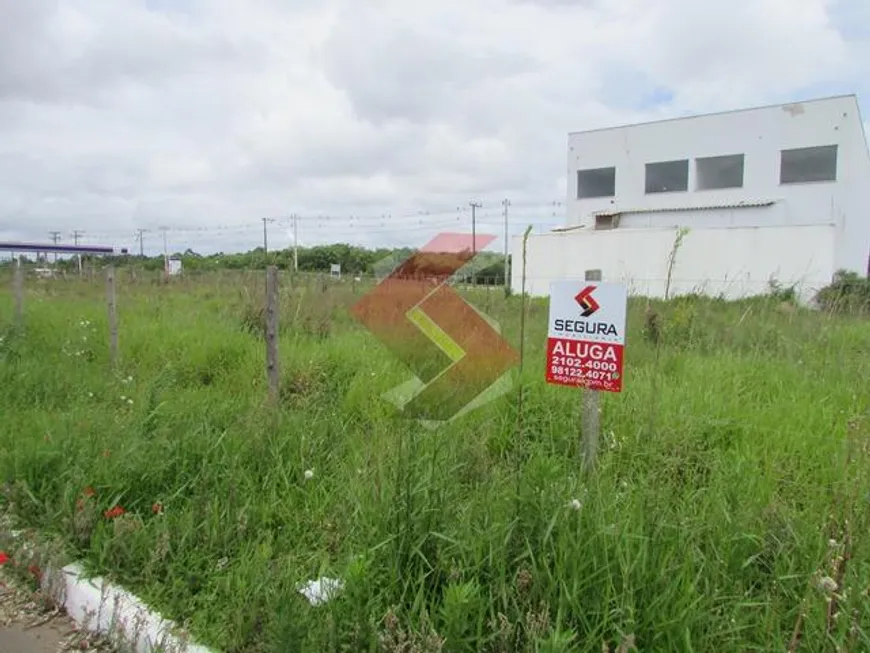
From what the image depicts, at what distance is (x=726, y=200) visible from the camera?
2616cm

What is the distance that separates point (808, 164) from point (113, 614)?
29630 mm

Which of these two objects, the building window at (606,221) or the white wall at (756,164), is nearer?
the white wall at (756,164)

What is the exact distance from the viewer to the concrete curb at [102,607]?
6.88 feet

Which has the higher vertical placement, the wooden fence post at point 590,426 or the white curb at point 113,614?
the wooden fence post at point 590,426

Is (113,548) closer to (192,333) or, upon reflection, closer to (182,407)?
(182,407)

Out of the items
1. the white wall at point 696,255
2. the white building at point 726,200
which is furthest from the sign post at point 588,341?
the white building at point 726,200

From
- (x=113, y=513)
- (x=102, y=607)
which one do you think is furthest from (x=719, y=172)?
(x=102, y=607)

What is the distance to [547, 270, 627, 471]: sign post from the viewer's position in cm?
276

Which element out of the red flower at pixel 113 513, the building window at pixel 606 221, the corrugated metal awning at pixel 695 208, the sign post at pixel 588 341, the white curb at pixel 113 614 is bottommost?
the white curb at pixel 113 614

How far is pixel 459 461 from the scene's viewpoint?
302 cm

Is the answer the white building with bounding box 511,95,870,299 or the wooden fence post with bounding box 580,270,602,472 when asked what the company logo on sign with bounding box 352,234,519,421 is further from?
the white building with bounding box 511,95,870,299

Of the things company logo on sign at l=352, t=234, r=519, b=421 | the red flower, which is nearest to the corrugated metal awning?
company logo on sign at l=352, t=234, r=519, b=421

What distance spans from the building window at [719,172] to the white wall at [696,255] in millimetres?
5469

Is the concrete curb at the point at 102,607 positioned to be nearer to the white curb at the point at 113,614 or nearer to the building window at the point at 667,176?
the white curb at the point at 113,614
